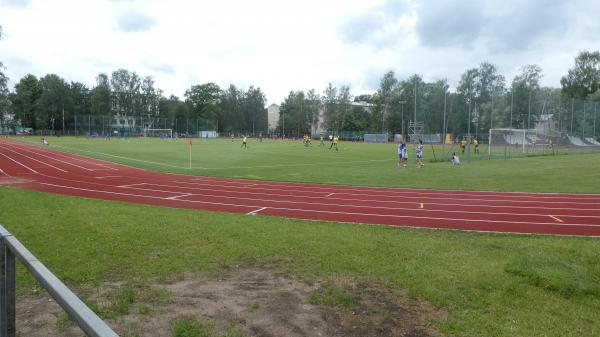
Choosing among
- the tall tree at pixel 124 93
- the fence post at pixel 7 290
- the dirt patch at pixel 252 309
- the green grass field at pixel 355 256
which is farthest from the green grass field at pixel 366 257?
the tall tree at pixel 124 93

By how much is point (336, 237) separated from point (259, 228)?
5.94 feet

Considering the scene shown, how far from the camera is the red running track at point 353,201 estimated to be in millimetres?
10883

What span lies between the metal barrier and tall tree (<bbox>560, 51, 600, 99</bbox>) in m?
102

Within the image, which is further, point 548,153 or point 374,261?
point 548,153

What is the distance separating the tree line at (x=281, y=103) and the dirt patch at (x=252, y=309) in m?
39.3

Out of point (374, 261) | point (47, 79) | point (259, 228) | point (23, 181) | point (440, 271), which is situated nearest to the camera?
point (440, 271)

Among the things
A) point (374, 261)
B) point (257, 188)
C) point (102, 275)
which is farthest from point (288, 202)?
point (102, 275)

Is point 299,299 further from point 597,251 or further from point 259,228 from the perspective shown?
point 597,251

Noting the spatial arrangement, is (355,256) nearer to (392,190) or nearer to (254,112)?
(392,190)

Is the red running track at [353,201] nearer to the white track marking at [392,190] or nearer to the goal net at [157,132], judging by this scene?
the white track marking at [392,190]

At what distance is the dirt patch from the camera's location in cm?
453

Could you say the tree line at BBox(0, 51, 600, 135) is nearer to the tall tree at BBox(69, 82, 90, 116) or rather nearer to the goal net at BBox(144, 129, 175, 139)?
the tall tree at BBox(69, 82, 90, 116)

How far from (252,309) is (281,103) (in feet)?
426

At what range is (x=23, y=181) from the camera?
18.4 meters
